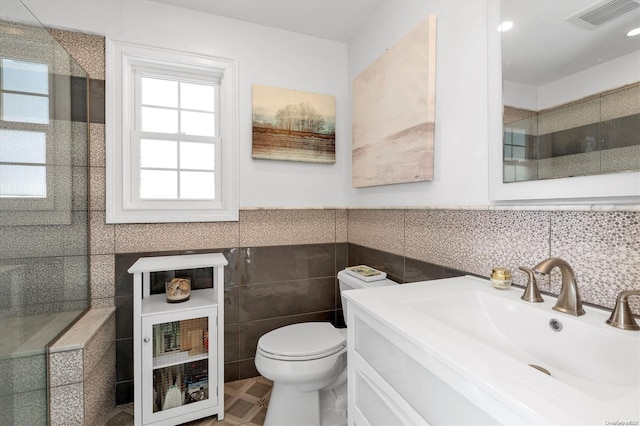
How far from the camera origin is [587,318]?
0.79 m

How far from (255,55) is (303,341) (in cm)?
186

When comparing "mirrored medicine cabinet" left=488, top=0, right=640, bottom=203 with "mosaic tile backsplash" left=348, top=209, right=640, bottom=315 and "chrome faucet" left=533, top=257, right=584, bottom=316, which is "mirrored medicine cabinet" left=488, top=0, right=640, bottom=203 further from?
"chrome faucet" left=533, top=257, right=584, bottom=316

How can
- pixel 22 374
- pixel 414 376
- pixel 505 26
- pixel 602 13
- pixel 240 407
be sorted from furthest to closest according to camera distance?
pixel 240 407 < pixel 22 374 < pixel 505 26 < pixel 602 13 < pixel 414 376

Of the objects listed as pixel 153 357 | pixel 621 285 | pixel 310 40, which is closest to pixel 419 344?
pixel 621 285

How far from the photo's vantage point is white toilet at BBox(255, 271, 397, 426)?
1.43m

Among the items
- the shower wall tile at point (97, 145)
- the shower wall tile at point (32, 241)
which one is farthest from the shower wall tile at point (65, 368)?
the shower wall tile at point (97, 145)

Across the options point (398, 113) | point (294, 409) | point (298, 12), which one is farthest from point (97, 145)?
point (294, 409)

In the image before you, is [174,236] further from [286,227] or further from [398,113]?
[398,113]

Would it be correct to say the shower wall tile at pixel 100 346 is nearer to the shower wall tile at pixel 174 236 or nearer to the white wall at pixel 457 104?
the shower wall tile at pixel 174 236

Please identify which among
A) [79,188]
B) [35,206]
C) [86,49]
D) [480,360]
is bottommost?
→ [480,360]

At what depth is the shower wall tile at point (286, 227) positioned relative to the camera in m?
2.02

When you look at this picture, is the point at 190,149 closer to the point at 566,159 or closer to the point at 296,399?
the point at 296,399

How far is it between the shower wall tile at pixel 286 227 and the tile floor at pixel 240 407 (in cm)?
93

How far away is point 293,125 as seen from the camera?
2059 mm
